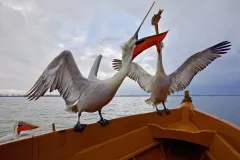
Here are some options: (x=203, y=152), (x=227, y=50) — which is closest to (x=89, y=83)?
(x=203, y=152)

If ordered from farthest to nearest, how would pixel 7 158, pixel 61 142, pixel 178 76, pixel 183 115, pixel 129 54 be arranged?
pixel 178 76 → pixel 183 115 → pixel 129 54 → pixel 61 142 → pixel 7 158

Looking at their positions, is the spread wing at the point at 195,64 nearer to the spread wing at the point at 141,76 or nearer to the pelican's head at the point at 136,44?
the spread wing at the point at 141,76

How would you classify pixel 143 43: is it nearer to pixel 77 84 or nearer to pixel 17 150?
pixel 77 84

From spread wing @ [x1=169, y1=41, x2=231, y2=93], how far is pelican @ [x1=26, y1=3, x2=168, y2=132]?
2.65 metres

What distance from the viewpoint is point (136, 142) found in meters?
2.56

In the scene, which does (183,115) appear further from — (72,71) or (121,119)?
(72,71)

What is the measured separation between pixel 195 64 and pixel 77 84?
3.47 meters

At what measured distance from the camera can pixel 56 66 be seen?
7.24 feet

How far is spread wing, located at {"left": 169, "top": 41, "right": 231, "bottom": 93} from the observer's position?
4.80 metres

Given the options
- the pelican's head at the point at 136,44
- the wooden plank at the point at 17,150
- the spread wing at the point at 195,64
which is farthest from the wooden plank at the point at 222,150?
the spread wing at the point at 195,64

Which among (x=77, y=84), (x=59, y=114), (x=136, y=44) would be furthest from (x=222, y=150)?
(x=59, y=114)

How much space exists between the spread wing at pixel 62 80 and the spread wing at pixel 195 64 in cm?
299

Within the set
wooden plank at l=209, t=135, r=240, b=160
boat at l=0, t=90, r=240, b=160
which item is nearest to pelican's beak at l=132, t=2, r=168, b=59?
boat at l=0, t=90, r=240, b=160

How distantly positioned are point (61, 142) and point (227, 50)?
4.56 m
